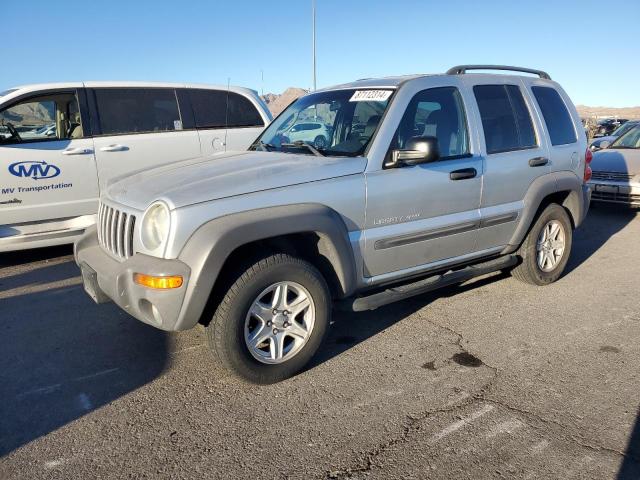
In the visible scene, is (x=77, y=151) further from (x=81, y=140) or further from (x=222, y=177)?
(x=222, y=177)

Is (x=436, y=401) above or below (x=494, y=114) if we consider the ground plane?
below

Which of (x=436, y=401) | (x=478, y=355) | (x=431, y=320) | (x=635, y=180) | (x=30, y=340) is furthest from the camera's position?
(x=635, y=180)

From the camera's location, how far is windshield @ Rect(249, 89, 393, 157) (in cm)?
370

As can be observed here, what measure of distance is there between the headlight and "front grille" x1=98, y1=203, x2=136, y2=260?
6.9 inches

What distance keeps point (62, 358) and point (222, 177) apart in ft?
5.62

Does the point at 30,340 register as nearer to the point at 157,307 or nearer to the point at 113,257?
the point at 113,257

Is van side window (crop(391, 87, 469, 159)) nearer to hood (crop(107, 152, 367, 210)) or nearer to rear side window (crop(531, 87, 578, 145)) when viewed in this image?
hood (crop(107, 152, 367, 210))

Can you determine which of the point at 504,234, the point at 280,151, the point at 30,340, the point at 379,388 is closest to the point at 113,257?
the point at 30,340

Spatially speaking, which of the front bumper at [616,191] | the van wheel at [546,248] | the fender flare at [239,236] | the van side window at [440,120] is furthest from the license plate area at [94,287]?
the front bumper at [616,191]

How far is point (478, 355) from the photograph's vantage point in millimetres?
3613

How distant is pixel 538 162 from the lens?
4.53m

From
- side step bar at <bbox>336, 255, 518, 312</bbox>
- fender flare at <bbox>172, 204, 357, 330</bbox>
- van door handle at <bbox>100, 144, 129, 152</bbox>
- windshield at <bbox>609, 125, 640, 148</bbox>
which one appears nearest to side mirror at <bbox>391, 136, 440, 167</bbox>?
fender flare at <bbox>172, 204, 357, 330</bbox>

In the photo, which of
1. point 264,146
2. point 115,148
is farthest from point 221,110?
point 264,146

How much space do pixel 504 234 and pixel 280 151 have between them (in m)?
2.01
